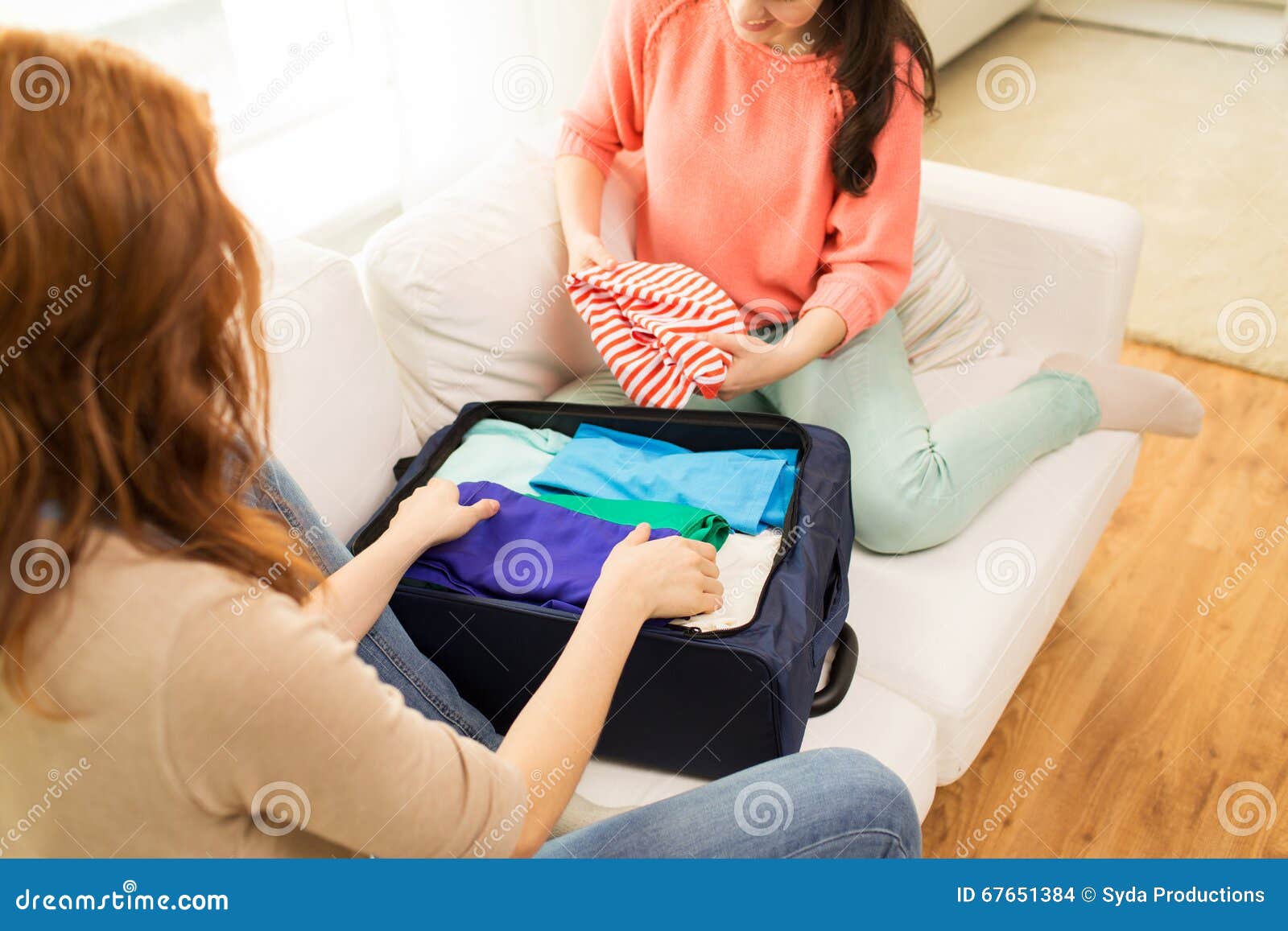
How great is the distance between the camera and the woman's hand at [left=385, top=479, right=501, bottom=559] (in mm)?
1108

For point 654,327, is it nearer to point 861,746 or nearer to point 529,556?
point 529,556

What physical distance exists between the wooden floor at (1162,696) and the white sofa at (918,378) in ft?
0.64

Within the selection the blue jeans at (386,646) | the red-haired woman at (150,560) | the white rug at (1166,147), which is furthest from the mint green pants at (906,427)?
the white rug at (1166,147)

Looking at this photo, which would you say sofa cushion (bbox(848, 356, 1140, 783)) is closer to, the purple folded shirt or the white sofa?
the white sofa

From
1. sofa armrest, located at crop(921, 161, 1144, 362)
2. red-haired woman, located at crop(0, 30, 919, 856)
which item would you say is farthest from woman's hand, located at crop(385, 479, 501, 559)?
sofa armrest, located at crop(921, 161, 1144, 362)

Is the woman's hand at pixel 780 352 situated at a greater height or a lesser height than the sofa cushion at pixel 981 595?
greater

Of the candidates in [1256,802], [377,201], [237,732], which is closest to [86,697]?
[237,732]

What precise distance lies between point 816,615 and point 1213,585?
1.02 metres

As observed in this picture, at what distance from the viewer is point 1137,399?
63.8 inches

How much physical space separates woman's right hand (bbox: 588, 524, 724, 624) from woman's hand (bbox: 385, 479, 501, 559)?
0.52 ft

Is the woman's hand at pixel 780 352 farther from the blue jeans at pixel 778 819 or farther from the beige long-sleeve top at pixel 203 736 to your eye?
the beige long-sleeve top at pixel 203 736

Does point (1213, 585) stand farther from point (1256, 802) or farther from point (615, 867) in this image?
point (615, 867)

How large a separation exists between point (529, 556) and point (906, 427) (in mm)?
596

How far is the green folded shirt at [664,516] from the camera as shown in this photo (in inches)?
45.5
